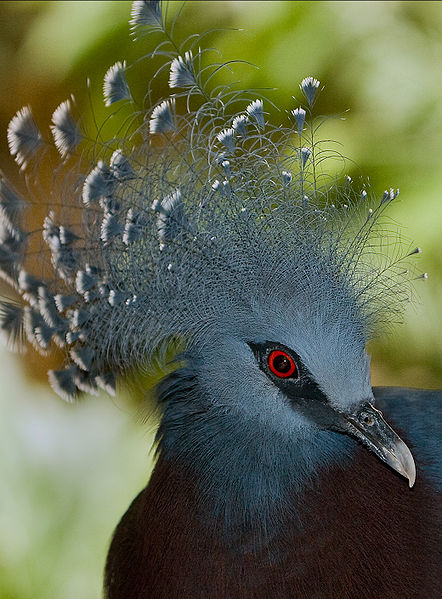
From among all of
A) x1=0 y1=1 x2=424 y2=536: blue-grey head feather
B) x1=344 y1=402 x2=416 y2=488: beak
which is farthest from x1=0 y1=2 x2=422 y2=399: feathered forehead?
x1=344 y1=402 x2=416 y2=488: beak

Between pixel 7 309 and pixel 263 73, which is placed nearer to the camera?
pixel 7 309

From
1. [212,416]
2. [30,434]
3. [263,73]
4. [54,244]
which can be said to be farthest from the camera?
[30,434]

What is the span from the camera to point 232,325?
4.23ft

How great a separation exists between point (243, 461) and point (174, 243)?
43cm

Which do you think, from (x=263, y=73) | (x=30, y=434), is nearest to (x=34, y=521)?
(x=30, y=434)

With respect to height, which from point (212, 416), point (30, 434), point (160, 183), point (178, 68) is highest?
point (178, 68)

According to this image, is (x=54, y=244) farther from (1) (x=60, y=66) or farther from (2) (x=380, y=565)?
(1) (x=60, y=66)

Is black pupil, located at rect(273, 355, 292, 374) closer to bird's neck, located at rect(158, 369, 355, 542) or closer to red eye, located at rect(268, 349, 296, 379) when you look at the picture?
red eye, located at rect(268, 349, 296, 379)

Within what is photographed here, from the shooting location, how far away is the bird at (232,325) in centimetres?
126

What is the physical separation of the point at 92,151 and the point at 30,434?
137 centimetres

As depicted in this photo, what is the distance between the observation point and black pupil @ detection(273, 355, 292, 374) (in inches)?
49.7

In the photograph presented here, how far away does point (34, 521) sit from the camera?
7.66ft

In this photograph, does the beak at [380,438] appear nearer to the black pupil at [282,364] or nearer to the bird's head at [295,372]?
the bird's head at [295,372]

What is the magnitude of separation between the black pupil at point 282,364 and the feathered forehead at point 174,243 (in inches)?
1.7
